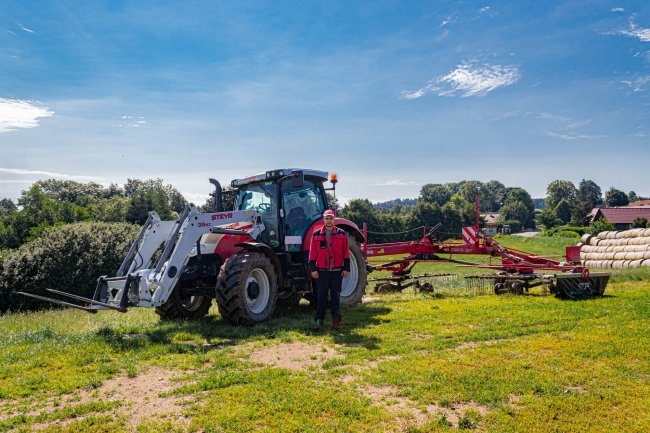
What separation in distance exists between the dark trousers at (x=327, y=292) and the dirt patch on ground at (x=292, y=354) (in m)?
1.12

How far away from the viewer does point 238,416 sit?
4.19m

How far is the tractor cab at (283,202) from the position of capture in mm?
9281

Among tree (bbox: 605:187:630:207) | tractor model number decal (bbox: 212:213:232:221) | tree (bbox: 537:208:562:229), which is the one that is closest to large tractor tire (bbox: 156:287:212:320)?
tractor model number decal (bbox: 212:213:232:221)

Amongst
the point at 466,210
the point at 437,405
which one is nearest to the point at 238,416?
the point at 437,405

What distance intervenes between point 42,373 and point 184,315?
3.66m

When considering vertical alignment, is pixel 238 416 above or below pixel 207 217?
below

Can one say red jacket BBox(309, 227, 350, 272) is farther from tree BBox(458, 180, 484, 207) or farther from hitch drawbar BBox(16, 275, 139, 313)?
tree BBox(458, 180, 484, 207)

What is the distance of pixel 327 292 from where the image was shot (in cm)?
805

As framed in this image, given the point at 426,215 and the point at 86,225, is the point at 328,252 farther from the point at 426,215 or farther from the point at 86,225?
the point at 426,215

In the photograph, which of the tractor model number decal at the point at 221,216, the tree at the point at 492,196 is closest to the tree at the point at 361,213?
the tractor model number decal at the point at 221,216

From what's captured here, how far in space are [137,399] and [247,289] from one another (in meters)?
3.59

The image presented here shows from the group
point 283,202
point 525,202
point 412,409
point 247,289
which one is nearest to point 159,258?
point 247,289

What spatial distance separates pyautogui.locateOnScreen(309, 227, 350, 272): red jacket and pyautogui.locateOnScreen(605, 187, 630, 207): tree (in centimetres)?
11744

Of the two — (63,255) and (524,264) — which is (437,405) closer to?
(524,264)
